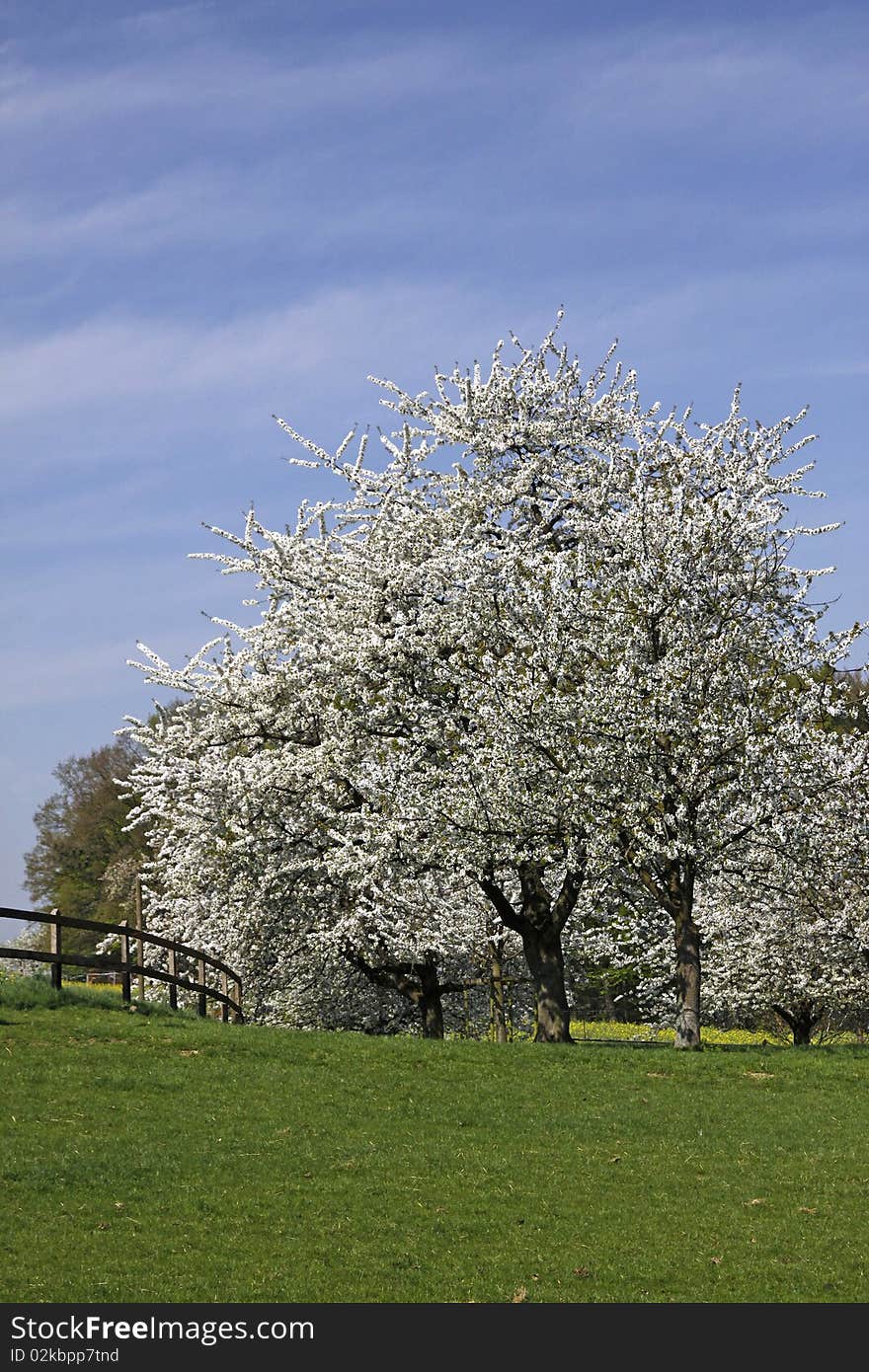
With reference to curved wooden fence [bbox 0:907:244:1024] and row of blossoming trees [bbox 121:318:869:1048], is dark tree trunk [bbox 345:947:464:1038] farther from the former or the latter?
curved wooden fence [bbox 0:907:244:1024]

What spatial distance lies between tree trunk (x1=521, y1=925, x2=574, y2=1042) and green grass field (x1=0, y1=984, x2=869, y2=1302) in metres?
4.23

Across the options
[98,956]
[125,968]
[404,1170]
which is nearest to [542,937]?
[125,968]

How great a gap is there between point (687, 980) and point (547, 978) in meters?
3.75

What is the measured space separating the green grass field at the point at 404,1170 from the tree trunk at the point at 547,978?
13.9 feet

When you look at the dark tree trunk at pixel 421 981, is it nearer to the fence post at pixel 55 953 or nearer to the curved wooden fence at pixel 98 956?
the curved wooden fence at pixel 98 956

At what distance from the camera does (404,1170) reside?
1673 cm

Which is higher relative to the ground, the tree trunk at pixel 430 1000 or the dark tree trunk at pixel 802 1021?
the tree trunk at pixel 430 1000

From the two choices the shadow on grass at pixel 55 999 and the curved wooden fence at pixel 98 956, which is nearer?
the curved wooden fence at pixel 98 956

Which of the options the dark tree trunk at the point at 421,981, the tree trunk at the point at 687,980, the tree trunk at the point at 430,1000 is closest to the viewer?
the tree trunk at the point at 687,980

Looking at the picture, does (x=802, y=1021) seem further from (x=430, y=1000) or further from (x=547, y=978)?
(x=547, y=978)

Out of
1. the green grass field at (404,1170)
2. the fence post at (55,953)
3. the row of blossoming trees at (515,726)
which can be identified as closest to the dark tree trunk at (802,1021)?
the row of blossoming trees at (515,726)

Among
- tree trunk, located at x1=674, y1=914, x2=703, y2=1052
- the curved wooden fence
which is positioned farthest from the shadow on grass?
tree trunk, located at x1=674, y1=914, x2=703, y2=1052

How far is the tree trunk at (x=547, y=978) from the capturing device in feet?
101

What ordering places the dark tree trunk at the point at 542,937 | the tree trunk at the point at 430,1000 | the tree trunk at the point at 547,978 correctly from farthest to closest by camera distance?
the tree trunk at the point at 430,1000, the tree trunk at the point at 547,978, the dark tree trunk at the point at 542,937
